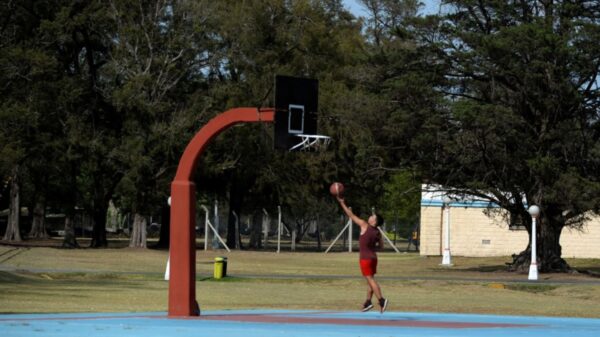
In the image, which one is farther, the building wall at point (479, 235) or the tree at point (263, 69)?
the tree at point (263, 69)

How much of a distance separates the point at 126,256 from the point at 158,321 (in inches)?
1580

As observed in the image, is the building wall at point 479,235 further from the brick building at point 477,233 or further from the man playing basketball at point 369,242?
the man playing basketball at point 369,242

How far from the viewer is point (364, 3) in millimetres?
66812

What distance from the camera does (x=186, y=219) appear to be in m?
19.8

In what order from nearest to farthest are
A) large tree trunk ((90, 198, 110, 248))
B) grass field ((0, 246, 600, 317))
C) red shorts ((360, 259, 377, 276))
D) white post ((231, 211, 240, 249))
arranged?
red shorts ((360, 259, 377, 276)) < grass field ((0, 246, 600, 317)) < large tree trunk ((90, 198, 110, 248)) < white post ((231, 211, 240, 249))

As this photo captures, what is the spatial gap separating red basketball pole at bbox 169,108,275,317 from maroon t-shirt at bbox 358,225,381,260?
2.62 metres

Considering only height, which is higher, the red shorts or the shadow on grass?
the red shorts

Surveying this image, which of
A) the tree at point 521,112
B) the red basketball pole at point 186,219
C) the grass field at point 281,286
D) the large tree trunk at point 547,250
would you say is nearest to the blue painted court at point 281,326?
the red basketball pole at point 186,219

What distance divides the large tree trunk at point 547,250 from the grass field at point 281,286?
1107mm

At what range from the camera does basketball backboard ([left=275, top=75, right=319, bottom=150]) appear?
19.4 m

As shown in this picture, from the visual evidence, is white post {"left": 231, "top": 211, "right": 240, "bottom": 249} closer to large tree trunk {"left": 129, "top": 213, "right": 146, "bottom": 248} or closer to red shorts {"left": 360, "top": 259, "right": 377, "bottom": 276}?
large tree trunk {"left": 129, "top": 213, "right": 146, "bottom": 248}

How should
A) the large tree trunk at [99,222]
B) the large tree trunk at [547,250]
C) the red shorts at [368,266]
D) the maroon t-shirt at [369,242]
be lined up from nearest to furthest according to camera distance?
the maroon t-shirt at [369,242] → the red shorts at [368,266] → the large tree trunk at [547,250] → the large tree trunk at [99,222]

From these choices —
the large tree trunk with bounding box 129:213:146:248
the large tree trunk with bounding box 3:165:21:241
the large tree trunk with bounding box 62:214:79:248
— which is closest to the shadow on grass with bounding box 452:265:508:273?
the large tree trunk with bounding box 129:213:146:248

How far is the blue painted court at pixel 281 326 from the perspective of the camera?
16.5m
